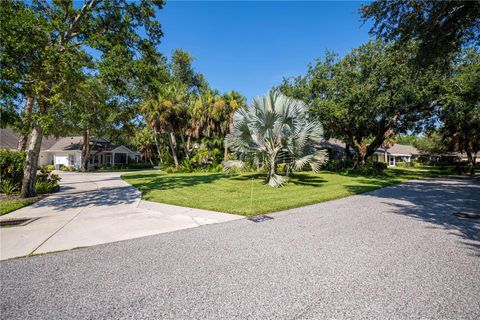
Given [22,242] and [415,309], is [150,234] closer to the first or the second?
[22,242]

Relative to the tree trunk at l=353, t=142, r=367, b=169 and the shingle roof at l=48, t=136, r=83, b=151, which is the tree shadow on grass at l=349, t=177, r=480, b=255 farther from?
the shingle roof at l=48, t=136, r=83, b=151

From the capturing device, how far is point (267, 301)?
2.53 m

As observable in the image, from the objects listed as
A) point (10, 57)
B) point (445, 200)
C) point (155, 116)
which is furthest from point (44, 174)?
point (445, 200)

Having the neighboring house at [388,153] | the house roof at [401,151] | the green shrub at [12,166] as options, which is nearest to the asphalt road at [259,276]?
the green shrub at [12,166]

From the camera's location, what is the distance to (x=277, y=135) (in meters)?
12.4

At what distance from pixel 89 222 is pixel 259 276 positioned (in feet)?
16.1

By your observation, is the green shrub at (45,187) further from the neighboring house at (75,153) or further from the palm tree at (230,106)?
the neighboring house at (75,153)

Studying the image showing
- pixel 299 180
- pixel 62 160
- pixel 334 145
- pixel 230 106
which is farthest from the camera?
pixel 334 145

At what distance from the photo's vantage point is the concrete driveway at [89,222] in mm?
4306

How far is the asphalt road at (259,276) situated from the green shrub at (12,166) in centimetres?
870

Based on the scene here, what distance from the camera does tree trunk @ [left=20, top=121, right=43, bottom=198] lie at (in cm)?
907

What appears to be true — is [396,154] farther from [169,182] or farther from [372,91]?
[169,182]

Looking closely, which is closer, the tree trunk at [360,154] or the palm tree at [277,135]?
the palm tree at [277,135]

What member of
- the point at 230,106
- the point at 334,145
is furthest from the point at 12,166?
the point at 334,145
